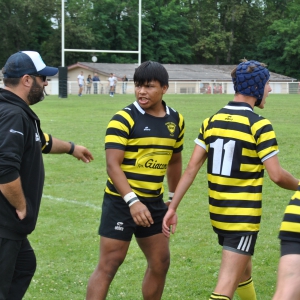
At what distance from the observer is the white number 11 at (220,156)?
4.66m

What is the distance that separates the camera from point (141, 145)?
5.09 m

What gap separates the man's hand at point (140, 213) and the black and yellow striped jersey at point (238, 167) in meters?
0.52

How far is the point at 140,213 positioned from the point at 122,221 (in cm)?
26

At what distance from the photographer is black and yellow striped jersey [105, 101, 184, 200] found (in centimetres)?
504

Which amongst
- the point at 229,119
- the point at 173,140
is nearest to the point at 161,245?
the point at 173,140

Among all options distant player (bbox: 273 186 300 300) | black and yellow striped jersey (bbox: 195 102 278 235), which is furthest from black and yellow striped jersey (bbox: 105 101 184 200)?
distant player (bbox: 273 186 300 300)

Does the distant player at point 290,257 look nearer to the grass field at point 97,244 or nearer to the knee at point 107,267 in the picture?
the knee at point 107,267

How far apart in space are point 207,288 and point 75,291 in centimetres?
122

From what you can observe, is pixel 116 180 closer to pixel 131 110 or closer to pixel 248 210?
pixel 131 110

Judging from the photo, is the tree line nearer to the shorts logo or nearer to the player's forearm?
the shorts logo

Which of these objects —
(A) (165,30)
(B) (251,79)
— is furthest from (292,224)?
(A) (165,30)

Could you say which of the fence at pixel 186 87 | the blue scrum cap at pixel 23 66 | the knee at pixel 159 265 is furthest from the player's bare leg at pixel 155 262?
the fence at pixel 186 87

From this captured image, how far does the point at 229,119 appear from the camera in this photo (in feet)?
15.4

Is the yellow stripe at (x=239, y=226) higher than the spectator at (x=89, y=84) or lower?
higher
